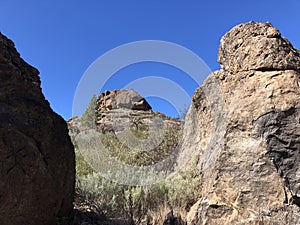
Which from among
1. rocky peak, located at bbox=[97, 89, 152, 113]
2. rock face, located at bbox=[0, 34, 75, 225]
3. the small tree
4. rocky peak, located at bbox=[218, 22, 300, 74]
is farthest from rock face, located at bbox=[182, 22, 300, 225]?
rocky peak, located at bbox=[97, 89, 152, 113]

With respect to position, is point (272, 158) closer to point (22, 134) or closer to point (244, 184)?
point (244, 184)

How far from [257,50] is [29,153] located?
127 inches

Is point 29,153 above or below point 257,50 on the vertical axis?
below

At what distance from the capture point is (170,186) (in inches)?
194

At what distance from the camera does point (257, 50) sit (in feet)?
13.5

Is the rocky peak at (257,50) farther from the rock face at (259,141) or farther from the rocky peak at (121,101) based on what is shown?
the rocky peak at (121,101)

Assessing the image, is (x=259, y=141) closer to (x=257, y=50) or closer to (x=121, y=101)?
(x=257, y=50)

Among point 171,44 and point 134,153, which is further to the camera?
point 134,153

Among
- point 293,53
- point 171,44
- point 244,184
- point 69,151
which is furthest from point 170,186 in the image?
point 171,44

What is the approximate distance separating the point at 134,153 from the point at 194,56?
3115mm

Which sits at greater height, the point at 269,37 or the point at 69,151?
the point at 269,37

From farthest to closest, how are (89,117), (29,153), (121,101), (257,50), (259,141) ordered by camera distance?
(121,101)
(89,117)
(257,50)
(259,141)
(29,153)

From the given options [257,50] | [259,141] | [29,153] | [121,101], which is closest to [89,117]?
[121,101]

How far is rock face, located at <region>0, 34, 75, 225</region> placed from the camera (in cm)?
247
